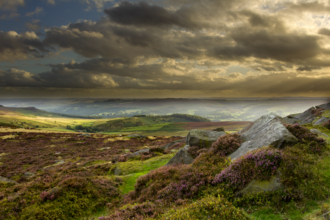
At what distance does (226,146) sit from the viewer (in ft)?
42.8

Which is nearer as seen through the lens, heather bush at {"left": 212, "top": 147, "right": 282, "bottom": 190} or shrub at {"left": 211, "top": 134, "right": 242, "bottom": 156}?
heather bush at {"left": 212, "top": 147, "right": 282, "bottom": 190}

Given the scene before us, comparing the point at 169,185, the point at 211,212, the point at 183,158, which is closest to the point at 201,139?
the point at 183,158

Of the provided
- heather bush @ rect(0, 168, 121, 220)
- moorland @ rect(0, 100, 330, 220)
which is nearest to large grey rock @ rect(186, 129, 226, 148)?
moorland @ rect(0, 100, 330, 220)

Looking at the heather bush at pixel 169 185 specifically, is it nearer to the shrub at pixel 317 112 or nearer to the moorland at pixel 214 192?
the moorland at pixel 214 192

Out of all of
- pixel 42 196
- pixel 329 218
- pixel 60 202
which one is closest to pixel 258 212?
pixel 329 218

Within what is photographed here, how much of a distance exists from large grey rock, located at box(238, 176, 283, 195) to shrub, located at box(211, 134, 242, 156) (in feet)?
14.7

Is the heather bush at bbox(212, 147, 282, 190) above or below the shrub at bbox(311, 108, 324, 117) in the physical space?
below

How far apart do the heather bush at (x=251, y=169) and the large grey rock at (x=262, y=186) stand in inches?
7.7

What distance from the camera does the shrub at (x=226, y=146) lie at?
12.7 meters

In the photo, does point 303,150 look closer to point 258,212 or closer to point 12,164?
point 258,212

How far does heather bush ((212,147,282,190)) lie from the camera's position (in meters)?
8.20

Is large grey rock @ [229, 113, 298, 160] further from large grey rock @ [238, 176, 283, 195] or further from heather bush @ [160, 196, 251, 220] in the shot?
heather bush @ [160, 196, 251, 220]

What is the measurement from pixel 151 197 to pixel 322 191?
351 inches

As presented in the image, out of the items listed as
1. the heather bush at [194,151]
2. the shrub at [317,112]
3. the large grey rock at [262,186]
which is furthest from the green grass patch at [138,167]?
the shrub at [317,112]
